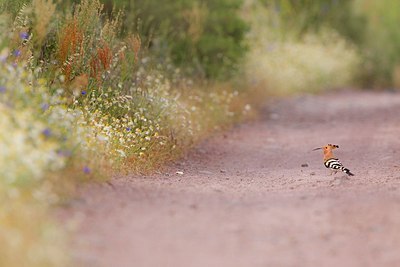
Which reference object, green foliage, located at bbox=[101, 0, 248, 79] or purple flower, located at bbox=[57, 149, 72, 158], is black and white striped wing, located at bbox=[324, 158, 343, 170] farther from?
green foliage, located at bbox=[101, 0, 248, 79]

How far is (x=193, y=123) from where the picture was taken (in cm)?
1340

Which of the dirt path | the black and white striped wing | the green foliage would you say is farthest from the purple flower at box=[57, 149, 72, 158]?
the green foliage

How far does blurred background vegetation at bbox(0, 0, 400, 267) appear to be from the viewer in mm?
6223

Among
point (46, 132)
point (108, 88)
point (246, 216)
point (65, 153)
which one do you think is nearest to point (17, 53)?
point (65, 153)

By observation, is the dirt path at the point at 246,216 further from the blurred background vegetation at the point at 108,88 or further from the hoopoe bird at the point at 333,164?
the blurred background vegetation at the point at 108,88

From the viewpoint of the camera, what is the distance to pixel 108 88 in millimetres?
10906

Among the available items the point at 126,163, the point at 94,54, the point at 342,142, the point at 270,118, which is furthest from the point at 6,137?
the point at 270,118

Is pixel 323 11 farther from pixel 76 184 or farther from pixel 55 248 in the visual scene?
pixel 55 248

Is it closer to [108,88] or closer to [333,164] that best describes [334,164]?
[333,164]

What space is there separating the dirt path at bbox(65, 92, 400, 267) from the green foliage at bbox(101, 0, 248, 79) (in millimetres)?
3739

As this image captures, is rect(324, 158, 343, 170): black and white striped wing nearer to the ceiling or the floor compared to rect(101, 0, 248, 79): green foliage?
nearer to the floor

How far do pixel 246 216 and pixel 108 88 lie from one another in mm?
4344

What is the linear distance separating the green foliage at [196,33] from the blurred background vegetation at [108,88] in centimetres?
3

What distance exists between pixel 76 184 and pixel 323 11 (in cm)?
2112
